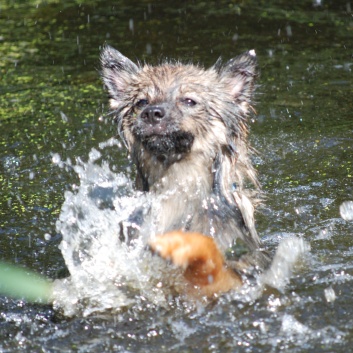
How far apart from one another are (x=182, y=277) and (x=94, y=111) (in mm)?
4263

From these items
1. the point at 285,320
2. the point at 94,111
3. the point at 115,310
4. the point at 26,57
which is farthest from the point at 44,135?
the point at 285,320

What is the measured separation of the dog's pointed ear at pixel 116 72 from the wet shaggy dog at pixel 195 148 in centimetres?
1

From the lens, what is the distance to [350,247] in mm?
Result: 6379

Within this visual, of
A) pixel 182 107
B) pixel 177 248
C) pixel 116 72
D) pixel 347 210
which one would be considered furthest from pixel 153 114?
pixel 347 210

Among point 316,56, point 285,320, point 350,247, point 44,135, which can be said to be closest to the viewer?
point 285,320

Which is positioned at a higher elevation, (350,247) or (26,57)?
(26,57)

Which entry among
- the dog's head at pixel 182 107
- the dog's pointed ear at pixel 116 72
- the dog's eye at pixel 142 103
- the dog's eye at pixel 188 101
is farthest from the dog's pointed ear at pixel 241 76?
the dog's pointed ear at pixel 116 72

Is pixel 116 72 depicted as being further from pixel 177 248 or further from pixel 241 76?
pixel 177 248

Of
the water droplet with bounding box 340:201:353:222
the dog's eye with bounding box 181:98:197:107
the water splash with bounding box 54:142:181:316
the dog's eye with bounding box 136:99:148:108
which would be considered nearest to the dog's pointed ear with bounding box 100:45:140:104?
the dog's eye with bounding box 136:99:148:108

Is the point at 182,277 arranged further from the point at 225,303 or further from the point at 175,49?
the point at 175,49

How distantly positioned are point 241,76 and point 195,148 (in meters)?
0.70

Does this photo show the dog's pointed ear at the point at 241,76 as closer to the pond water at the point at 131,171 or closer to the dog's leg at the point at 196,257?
the pond water at the point at 131,171

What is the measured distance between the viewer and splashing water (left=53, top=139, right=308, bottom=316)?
569 cm

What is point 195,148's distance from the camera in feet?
20.3
